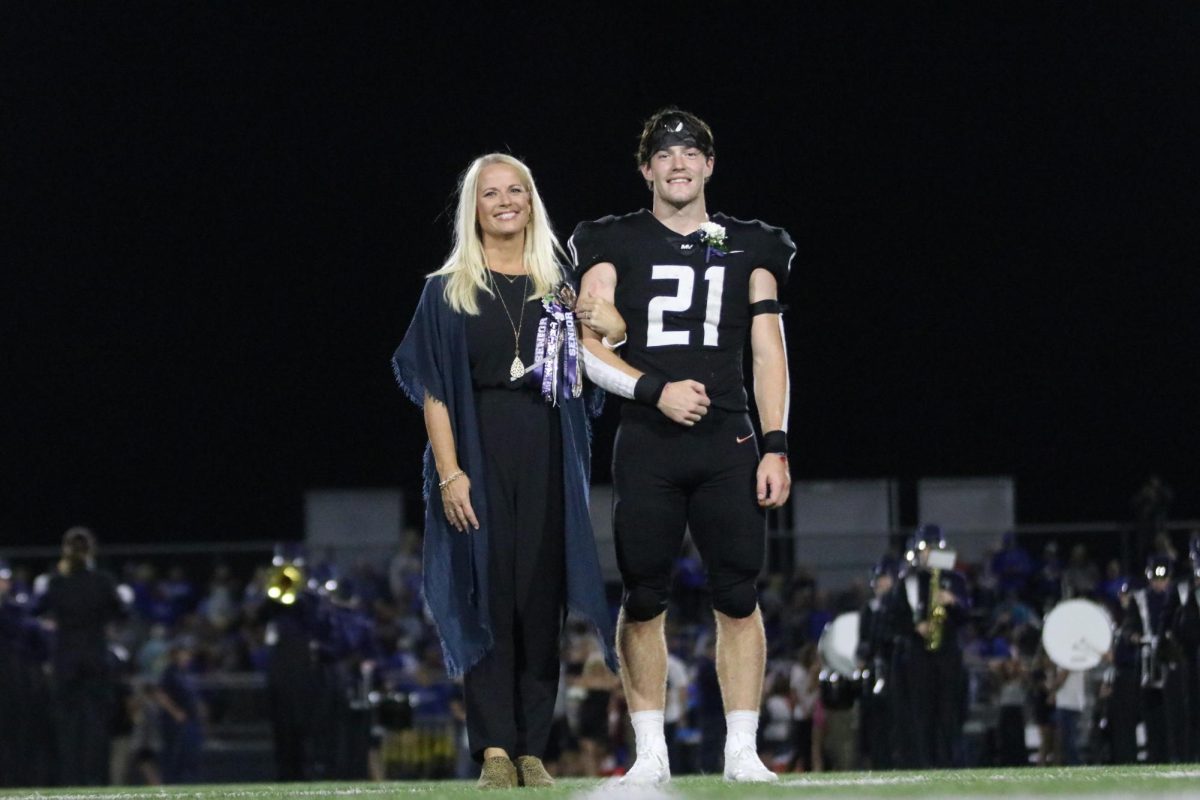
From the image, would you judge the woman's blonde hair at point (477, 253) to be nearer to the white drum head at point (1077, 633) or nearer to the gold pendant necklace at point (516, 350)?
the gold pendant necklace at point (516, 350)

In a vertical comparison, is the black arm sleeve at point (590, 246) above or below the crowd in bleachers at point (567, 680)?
above

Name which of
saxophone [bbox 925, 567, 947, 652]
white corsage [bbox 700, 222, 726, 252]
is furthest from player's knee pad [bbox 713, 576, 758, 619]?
saxophone [bbox 925, 567, 947, 652]

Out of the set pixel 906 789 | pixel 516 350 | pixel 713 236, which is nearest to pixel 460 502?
pixel 516 350

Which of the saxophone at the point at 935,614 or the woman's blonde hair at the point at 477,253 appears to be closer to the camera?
the woman's blonde hair at the point at 477,253

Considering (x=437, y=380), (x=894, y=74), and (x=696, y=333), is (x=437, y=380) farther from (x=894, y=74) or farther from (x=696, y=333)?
(x=894, y=74)

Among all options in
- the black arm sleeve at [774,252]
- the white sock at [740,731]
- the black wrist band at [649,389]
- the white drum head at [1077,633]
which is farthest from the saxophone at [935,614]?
the black wrist band at [649,389]

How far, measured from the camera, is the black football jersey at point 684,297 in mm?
5641

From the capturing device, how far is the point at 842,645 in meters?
13.4

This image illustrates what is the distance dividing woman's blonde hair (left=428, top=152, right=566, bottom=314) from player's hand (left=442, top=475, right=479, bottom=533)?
0.52 metres

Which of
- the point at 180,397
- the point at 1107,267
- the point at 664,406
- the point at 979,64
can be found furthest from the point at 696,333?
the point at 180,397

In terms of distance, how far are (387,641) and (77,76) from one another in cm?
895

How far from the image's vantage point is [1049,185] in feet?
70.3

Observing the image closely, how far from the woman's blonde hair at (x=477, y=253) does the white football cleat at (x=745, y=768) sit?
1.46 metres

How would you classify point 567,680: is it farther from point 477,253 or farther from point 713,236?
point 713,236
